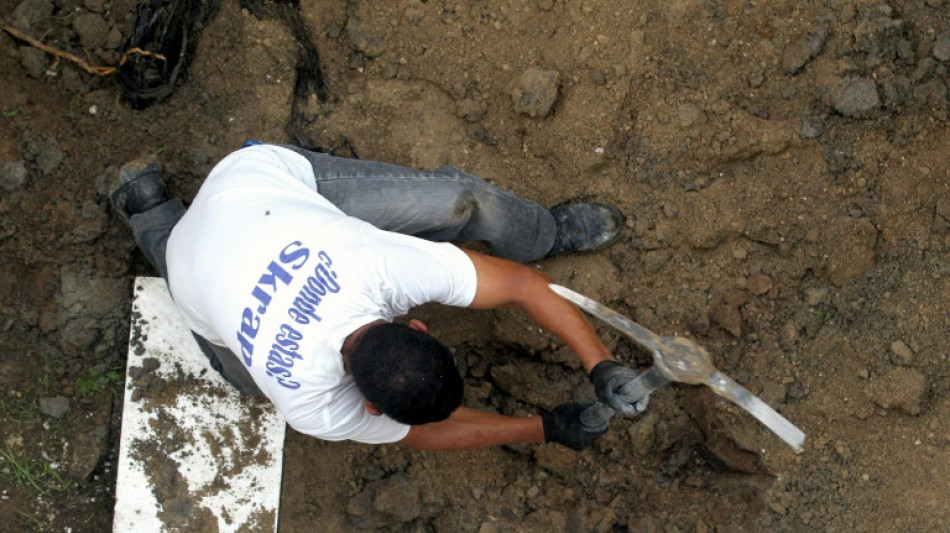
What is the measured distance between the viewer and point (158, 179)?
283 centimetres

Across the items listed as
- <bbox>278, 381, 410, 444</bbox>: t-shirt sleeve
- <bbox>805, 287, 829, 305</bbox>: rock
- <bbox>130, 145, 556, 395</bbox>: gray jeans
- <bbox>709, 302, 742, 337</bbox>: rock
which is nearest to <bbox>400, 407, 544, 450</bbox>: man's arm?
<bbox>278, 381, 410, 444</bbox>: t-shirt sleeve

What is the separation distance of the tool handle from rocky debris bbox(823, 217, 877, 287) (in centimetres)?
101

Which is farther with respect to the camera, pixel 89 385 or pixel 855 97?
pixel 89 385

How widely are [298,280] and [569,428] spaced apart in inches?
39.5

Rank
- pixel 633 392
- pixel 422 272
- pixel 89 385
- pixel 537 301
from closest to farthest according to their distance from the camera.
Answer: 1. pixel 633 392
2. pixel 422 272
3. pixel 537 301
4. pixel 89 385

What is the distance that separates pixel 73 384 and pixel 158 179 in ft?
2.77

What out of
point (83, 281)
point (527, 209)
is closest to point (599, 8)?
point (527, 209)

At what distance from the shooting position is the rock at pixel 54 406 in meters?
2.96

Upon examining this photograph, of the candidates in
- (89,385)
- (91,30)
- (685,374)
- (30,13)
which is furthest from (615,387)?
(30,13)

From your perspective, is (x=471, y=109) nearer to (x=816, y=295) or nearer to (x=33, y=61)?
(x=816, y=295)

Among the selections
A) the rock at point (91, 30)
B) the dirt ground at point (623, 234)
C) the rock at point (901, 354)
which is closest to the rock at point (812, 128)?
the dirt ground at point (623, 234)

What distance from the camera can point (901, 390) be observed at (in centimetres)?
271

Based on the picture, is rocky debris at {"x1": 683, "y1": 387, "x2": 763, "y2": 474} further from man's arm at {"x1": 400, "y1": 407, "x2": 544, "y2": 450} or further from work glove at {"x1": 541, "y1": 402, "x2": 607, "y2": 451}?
man's arm at {"x1": 400, "y1": 407, "x2": 544, "y2": 450}

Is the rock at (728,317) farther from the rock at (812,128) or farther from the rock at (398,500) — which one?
the rock at (398,500)
